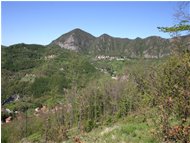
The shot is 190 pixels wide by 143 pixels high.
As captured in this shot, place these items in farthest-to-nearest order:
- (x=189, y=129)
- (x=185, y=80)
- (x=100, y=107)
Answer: (x=100, y=107) < (x=185, y=80) < (x=189, y=129)

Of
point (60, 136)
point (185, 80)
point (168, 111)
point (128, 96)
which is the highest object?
point (185, 80)

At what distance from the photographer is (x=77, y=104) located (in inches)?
3883

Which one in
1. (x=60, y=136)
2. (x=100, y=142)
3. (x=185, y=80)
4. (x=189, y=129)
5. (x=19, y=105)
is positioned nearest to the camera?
(x=189, y=129)

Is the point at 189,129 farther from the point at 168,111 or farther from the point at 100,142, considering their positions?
the point at 100,142

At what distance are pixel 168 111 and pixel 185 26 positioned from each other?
8322 millimetres

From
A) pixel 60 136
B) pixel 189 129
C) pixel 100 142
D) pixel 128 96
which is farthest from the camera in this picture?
pixel 128 96

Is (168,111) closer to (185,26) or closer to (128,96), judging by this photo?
(185,26)

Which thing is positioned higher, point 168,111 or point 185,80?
point 185,80

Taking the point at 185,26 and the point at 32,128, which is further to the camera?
the point at 32,128

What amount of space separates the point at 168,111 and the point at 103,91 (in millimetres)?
94982

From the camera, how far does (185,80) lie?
7793mm

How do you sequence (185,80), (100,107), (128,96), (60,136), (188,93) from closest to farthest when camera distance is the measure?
1. (188,93)
2. (185,80)
3. (60,136)
4. (128,96)
5. (100,107)

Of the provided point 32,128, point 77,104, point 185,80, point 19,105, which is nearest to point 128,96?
point 77,104

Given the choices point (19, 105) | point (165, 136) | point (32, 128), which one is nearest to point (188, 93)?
point (165, 136)
